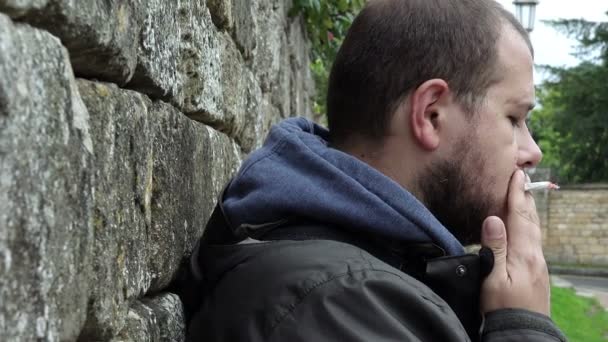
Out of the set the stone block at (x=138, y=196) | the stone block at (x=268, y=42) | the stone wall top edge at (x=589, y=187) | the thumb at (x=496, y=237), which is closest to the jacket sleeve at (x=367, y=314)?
the stone block at (x=138, y=196)

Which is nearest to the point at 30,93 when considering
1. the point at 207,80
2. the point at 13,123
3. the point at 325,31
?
the point at 13,123

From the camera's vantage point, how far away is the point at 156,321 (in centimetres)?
161

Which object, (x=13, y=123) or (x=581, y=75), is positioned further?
(x=581, y=75)

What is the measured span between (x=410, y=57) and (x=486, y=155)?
0.29 meters

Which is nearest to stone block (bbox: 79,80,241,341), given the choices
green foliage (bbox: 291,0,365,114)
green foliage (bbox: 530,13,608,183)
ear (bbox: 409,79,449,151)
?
ear (bbox: 409,79,449,151)

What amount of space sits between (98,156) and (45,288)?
0.95 feet

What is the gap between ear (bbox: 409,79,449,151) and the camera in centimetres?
192

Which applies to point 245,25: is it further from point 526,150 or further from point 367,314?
point 367,314

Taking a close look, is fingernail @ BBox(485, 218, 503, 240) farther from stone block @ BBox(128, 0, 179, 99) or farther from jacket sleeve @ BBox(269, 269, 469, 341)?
stone block @ BBox(128, 0, 179, 99)

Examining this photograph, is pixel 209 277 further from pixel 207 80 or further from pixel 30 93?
pixel 30 93

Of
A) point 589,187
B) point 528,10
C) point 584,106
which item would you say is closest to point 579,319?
point 528,10

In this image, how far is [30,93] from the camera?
3.13ft

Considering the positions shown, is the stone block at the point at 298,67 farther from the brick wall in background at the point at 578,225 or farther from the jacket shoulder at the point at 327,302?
the brick wall in background at the point at 578,225

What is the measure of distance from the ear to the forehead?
131 mm
